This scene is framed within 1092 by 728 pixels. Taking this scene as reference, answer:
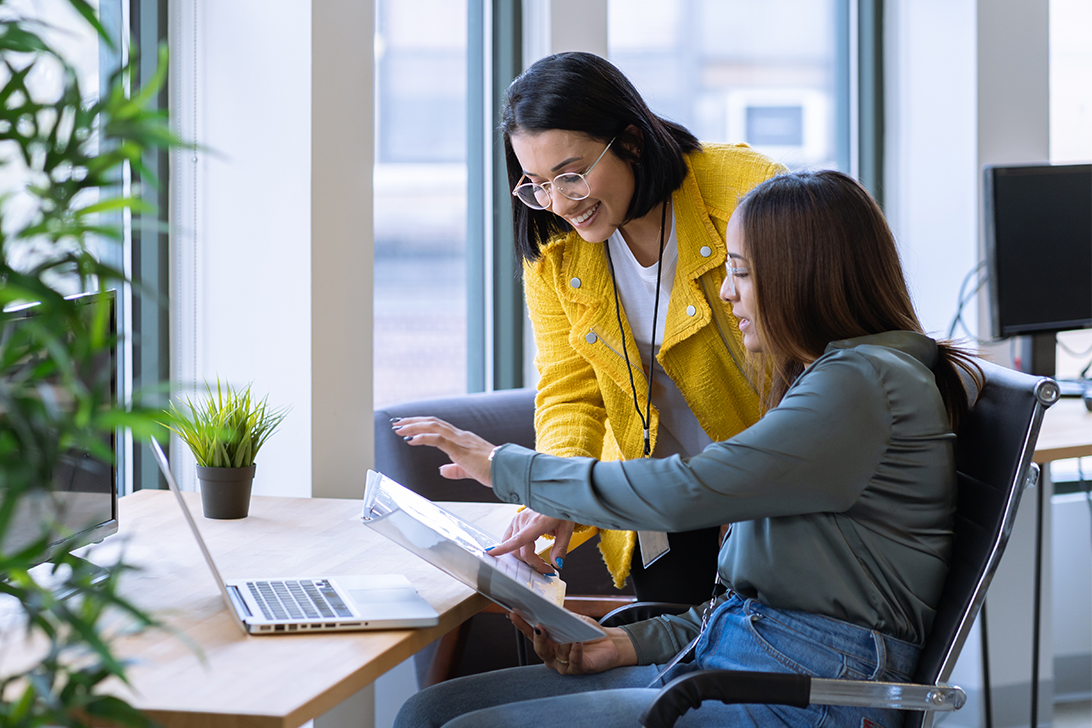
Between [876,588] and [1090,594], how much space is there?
2.43 m

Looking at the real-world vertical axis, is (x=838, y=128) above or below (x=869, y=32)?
below

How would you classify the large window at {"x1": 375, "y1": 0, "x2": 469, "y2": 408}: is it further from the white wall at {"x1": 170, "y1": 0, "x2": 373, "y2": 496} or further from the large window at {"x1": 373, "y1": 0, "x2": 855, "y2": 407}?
the white wall at {"x1": 170, "y1": 0, "x2": 373, "y2": 496}

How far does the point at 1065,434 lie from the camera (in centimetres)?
244

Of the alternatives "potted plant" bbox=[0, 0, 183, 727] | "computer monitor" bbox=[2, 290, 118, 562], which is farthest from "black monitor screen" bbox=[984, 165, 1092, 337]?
"potted plant" bbox=[0, 0, 183, 727]

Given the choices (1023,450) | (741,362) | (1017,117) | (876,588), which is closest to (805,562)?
(876,588)

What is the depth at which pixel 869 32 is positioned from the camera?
142 inches

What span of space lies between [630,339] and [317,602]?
81cm

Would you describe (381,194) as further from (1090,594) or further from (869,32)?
(1090,594)

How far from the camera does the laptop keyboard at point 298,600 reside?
1228mm

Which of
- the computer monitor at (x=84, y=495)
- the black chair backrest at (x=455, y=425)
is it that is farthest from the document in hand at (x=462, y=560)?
the black chair backrest at (x=455, y=425)

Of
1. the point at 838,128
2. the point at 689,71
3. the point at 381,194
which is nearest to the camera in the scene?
the point at 381,194

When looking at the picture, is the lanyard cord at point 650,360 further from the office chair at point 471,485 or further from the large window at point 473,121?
the large window at point 473,121

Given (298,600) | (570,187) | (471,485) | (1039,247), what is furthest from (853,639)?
(1039,247)

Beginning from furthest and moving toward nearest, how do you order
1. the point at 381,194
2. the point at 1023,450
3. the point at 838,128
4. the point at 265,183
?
the point at 838,128, the point at 381,194, the point at 265,183, the point at 1023,450
